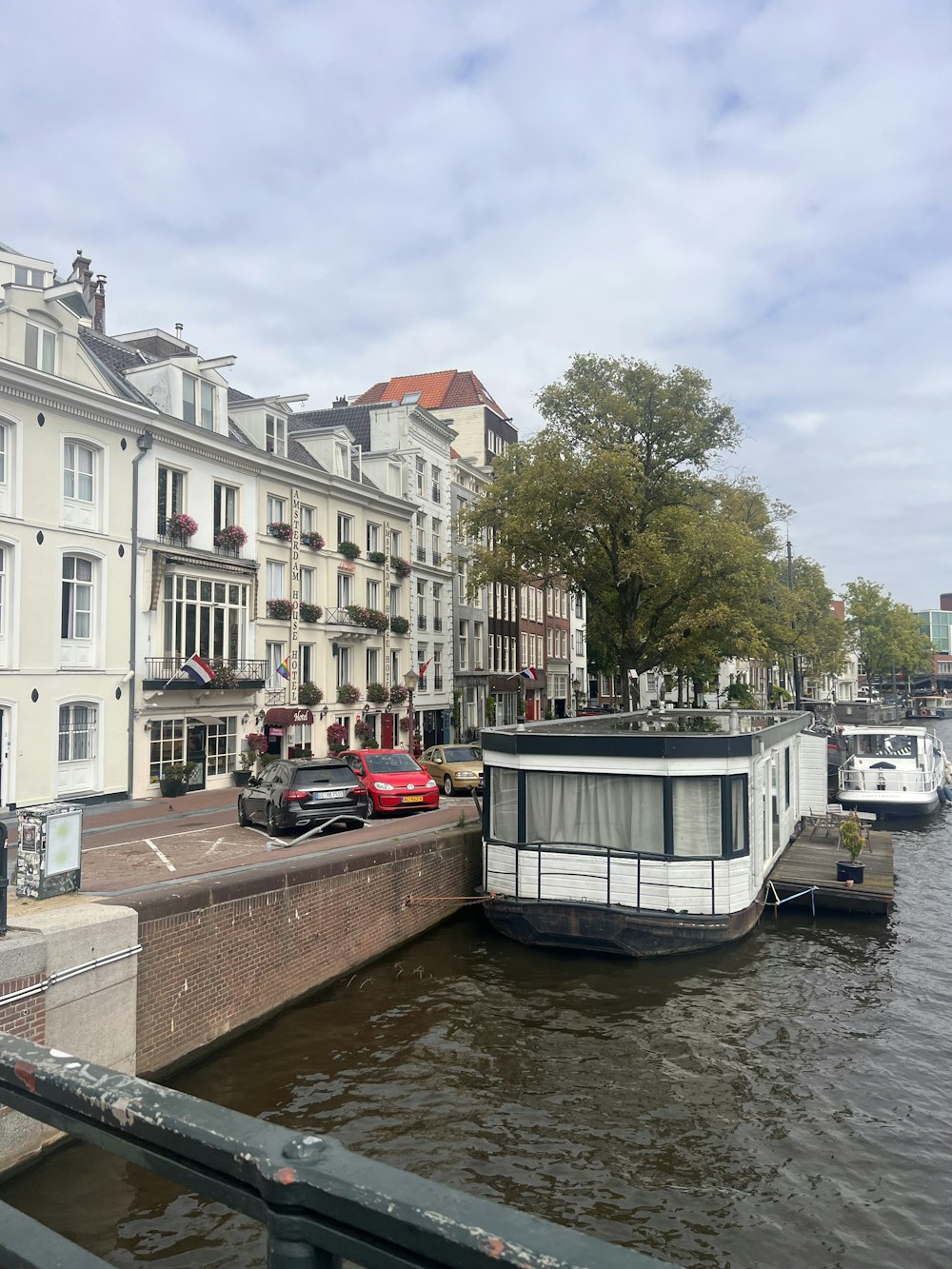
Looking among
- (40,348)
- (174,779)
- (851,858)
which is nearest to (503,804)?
(851,858)

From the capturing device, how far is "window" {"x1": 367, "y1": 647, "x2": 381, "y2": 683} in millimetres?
39075

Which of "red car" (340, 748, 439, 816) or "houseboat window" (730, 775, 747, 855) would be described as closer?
"houseboat window" (730, 775, 747, 855)

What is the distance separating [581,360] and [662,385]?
303 cm

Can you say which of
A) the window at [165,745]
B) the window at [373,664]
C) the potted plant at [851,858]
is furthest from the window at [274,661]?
the potted plant at [851,858]

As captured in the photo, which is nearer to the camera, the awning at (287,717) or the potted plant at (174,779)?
the potted plant at (174,779)

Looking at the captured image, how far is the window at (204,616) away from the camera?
2712 cm

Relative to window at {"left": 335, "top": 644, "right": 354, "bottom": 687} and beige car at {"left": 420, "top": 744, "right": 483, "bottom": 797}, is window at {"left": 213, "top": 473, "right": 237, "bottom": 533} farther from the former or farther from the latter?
beige car at {"left": 420, "top": 744, "right": 483, "bottom": 797}

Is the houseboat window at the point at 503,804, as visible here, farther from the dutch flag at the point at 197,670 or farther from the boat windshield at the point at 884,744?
the boat windshield at the point at 884,744

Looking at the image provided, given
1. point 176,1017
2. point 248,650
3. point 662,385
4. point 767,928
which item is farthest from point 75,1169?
point 662,385

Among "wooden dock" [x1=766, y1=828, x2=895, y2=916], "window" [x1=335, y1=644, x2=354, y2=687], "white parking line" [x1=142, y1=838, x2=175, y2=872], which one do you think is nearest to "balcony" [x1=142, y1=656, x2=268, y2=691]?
"window" [x1=335, y1=644, x2=354, y2=687]

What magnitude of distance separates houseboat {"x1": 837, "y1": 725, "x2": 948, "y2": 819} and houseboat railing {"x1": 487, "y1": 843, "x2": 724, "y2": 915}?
18.4 meters

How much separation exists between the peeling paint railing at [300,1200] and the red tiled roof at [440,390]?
5535 centimetres

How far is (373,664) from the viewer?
1550 inches

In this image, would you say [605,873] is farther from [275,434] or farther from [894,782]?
[275,434]
